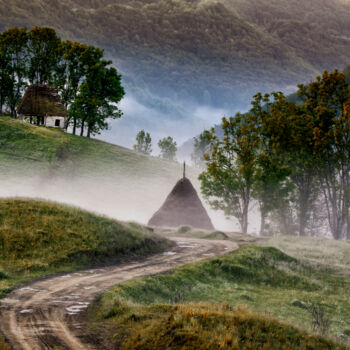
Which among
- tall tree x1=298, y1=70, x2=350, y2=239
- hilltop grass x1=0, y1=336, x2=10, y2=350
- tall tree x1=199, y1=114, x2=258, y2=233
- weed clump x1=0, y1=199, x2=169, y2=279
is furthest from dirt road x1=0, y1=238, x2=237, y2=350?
tall tree x1=298, y1=70, x2=350, y2=239

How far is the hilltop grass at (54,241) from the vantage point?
21.2 m

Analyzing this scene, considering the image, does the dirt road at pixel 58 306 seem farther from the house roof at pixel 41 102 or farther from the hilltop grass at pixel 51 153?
the house roof at pixel 41 102

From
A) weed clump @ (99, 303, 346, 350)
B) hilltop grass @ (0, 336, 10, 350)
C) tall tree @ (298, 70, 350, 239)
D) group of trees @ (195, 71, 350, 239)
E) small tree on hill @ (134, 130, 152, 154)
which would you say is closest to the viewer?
hilltop grass @ (0, 336, 10, 350)

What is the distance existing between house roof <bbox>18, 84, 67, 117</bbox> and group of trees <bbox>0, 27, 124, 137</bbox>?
105 inches

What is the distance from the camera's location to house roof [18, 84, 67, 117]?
7425 cm

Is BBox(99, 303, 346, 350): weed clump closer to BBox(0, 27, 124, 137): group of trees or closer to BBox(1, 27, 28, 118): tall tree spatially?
BBox(0, 27, 124, 137): group of trees

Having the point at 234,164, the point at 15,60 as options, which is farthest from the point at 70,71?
the point at 234,164

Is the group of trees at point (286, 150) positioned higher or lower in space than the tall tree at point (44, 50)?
lower

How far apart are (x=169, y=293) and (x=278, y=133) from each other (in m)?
37.4

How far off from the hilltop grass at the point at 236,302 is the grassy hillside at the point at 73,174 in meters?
37.5

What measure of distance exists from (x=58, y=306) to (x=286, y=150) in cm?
4535

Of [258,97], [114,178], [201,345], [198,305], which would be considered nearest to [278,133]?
[258,97]

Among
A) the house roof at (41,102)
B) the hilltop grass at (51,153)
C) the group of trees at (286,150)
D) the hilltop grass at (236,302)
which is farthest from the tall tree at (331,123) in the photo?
the house roof at (41,102)

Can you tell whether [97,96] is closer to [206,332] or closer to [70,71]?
[70,71]
